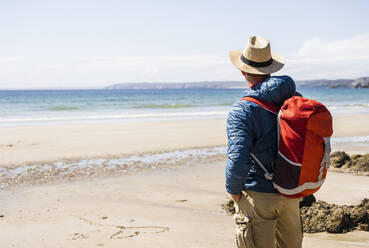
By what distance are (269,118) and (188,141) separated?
10812 mm

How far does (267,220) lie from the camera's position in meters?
2.63

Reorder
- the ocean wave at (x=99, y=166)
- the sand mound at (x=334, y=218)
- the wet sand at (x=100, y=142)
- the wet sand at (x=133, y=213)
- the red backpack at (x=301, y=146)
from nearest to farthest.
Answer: the red backpack at (x=301, y=146), the wet sand at (x=133, y=213), the sand mound at (x=334, y=218), the ocean wave at (x=99, y=166), the wet sand at (x=100, y=142)

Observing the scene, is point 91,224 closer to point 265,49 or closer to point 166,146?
point 265,49

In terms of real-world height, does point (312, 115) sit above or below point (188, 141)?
above

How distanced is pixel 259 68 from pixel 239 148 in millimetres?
605

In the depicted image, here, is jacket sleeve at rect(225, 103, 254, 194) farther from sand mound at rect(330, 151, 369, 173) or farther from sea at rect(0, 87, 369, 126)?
sea at rect(0, 87, 369, 126)

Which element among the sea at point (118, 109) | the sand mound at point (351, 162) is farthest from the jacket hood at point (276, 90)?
the sea at point (118, 109)

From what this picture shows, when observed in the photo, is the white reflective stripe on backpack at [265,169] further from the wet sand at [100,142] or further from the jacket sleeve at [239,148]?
the wet sand at [100,142]

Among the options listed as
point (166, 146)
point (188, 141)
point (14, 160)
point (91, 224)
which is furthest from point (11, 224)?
point (188, 141)

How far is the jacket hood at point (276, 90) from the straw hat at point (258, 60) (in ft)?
0.50

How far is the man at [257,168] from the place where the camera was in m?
2.55

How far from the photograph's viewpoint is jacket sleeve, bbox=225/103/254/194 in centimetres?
253

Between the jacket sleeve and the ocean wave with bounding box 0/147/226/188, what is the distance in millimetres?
6157

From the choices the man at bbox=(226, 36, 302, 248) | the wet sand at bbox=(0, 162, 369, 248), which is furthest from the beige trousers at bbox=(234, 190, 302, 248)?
the wet sand at bbox=(0, 162, 369, 248)
